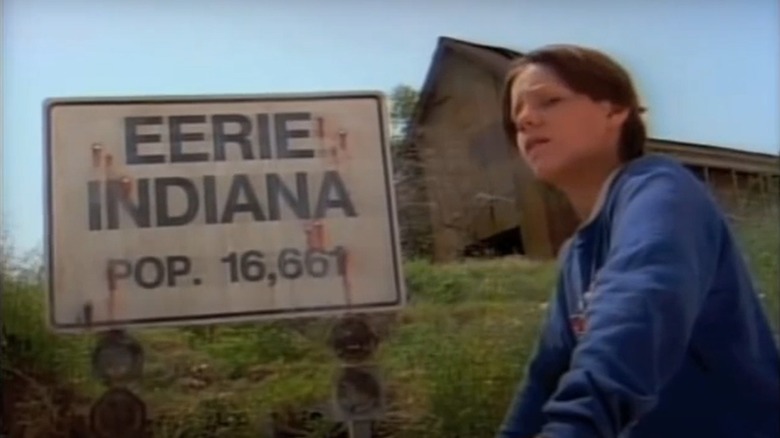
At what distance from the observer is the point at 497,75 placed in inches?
35.2

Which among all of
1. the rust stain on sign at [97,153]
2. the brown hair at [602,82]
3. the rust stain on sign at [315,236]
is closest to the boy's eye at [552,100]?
the brown hair at [602,82]

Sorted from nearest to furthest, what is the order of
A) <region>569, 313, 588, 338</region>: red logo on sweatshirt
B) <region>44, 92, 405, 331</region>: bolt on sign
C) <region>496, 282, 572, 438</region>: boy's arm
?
<region>569, 313, 588, 338</region>: red logo on sweatshirt
<region>496, 282, 572, 438</region>: boy's arm
<region>44, 92, 405, 331</region>: bolt on sign

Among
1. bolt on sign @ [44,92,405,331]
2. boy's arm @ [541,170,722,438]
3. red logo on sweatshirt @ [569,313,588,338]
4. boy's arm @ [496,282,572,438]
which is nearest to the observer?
boy's arm @ [541,170,722,438]

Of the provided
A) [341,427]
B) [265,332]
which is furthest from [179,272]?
[341,427]

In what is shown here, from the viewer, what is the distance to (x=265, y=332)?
854 mm

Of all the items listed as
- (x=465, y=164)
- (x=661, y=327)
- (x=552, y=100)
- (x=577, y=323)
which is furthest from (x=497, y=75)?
(x=661, y=327)

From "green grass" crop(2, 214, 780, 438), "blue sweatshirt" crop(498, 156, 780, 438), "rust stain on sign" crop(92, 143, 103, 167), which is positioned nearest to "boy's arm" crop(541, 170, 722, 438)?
"blue sweatshirt" crop(498, 156, 780, 438)

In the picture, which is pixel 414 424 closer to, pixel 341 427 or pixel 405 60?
pixel 341 427

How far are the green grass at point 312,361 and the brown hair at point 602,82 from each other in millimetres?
213

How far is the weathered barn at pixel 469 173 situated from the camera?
2.96ft

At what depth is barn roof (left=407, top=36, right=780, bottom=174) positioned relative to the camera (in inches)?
35.9

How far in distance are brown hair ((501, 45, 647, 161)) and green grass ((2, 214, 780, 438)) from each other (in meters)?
0.21

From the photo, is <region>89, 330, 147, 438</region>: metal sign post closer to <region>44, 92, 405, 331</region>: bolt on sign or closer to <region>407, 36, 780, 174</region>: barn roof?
<region>44, 92, 405, 331</region>: bolt on sign

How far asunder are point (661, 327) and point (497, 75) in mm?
461
